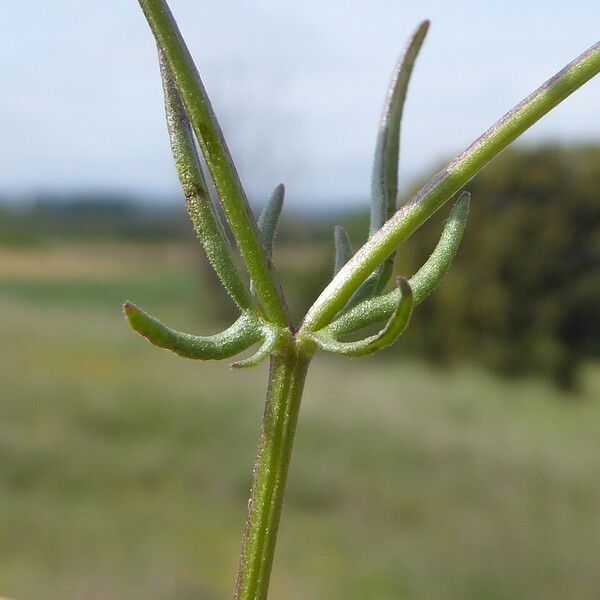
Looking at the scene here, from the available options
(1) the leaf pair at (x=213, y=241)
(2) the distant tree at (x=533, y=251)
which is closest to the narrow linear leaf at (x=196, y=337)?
(1) the leaf pair at (x=213, y=241)

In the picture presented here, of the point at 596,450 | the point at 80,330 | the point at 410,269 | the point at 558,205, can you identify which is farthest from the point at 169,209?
the point at 596,450

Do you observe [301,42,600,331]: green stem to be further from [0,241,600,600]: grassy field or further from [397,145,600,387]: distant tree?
[397,145,600,387]: distant tree

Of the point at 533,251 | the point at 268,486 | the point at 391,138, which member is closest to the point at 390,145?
the point at 391,138

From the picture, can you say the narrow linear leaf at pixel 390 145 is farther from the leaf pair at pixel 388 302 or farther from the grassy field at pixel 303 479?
the grassy field at pixel 303 479

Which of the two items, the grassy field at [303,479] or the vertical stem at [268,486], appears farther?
the grassy field at [303,479]

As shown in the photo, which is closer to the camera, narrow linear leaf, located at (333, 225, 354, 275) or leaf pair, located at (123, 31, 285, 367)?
leaf pair, located at (123, 31, 285, 367)

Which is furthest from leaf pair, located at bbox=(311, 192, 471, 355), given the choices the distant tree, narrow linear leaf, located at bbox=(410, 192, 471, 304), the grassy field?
the distant tree
